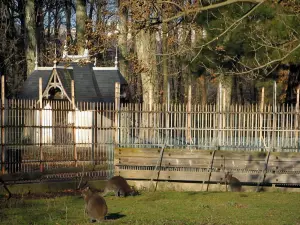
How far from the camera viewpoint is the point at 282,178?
23.6m

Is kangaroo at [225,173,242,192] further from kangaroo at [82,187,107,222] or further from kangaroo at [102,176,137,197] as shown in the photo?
kangaroo at [82,187,107,222]

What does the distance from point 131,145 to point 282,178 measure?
522 centimetres

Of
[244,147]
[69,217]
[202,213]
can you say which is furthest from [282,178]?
[69,217]

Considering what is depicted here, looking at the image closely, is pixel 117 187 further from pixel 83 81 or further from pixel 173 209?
pixel 83 81

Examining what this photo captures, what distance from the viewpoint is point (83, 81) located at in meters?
39.8

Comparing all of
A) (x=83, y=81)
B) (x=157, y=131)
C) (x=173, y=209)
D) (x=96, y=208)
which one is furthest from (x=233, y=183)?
(x=83, y=81)

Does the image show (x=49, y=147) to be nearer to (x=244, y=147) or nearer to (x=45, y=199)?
(x=45, y=199)

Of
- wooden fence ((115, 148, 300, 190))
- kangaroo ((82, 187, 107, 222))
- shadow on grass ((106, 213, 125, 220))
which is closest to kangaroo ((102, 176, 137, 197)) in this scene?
wooden fence ((115, 148, 300, 190))

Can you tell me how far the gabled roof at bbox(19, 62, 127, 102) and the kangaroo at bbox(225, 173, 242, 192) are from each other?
48.2 ft

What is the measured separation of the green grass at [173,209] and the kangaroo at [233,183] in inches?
23.5

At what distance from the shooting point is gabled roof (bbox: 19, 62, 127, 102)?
38.2 m

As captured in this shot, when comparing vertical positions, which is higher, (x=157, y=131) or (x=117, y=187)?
(x=157, y=131)

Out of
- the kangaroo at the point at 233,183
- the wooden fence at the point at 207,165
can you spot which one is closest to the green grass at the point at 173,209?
the kangaroo at the point at 233,183

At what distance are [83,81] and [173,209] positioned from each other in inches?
862
